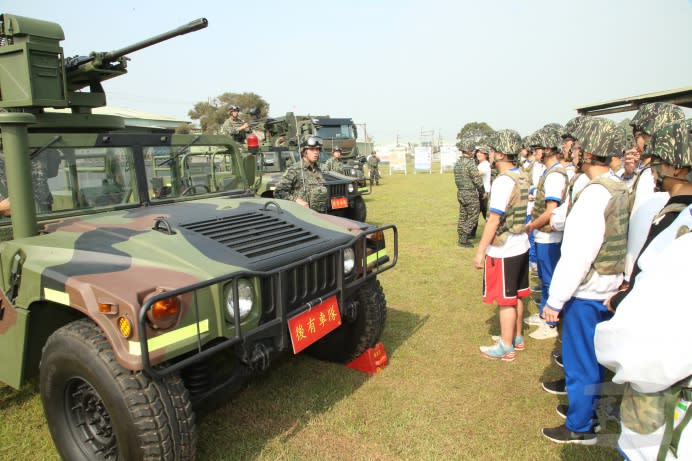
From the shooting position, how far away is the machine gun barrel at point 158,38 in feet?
11.5

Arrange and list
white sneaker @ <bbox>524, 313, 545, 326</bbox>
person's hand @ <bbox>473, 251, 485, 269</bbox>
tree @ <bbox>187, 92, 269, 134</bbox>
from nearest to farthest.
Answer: person's hand @ <bbox>473, 251, 485, 269</bbox> < white sneaker @ <bbox>524, 313, 545, 326</bbox> < tree @ <bbox>187, 92, 269, 134</bbox>

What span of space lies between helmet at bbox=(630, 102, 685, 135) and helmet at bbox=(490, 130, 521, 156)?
86 cm

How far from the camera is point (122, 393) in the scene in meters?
2.12

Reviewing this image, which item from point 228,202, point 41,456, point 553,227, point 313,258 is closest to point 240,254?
point 313,258

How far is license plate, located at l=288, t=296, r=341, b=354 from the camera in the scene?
2629 millimetres

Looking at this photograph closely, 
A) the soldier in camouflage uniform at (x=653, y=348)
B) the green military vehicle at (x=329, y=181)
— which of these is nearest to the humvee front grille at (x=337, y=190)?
the green military vehicle at (x=329, y=181)

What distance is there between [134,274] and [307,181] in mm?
3746

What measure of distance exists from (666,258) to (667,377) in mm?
320

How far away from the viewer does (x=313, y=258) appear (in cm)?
274

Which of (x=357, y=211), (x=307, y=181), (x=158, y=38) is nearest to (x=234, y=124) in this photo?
(x=357, y=211)

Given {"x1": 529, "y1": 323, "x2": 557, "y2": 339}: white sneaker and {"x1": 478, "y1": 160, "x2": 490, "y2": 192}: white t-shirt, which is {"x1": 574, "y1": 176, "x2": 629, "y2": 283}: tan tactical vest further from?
{"x1": 478, "y1": 160, "x2": 490, "y2": 192}: white t-shirt

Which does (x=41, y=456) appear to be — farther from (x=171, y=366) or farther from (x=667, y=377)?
(x=667, y=377)

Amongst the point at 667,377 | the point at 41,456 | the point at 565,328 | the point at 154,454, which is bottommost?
the point at 41,456

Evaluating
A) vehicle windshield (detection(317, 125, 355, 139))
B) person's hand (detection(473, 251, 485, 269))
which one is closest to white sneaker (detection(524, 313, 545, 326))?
person's hand (detection(473, 251, 485, 269))
